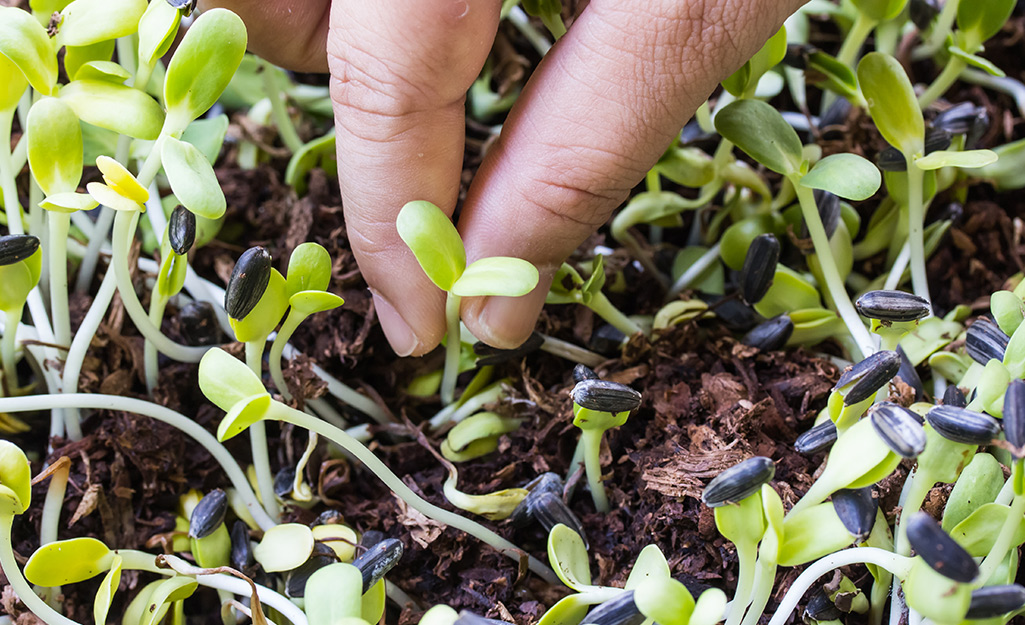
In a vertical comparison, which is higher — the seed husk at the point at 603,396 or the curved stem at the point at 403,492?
the seed husk at the point at 603,396

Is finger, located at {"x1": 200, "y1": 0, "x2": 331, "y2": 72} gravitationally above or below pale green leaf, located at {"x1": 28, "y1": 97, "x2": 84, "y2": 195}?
above

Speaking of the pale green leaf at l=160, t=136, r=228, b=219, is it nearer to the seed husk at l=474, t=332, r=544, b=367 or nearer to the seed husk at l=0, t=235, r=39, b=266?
the seed husk at l=0, t=235, r=39, b=266

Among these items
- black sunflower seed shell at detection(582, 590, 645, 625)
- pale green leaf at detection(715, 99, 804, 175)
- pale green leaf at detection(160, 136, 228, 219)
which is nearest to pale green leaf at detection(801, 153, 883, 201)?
pale green leaf at detection(715, 99, 804, 175)

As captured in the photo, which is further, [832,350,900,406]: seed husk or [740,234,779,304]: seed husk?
[740,234,779,304]: seed husk

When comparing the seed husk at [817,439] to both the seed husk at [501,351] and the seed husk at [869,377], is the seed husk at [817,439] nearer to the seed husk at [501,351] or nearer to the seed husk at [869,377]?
the seed husk at [869,377]

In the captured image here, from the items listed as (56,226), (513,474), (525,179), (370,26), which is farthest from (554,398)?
(56,226)

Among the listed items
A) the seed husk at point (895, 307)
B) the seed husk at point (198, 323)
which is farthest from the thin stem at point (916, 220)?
the seed husk at point (198, 323)

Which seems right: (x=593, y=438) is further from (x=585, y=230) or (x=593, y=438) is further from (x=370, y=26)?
(x=370, y=26)
